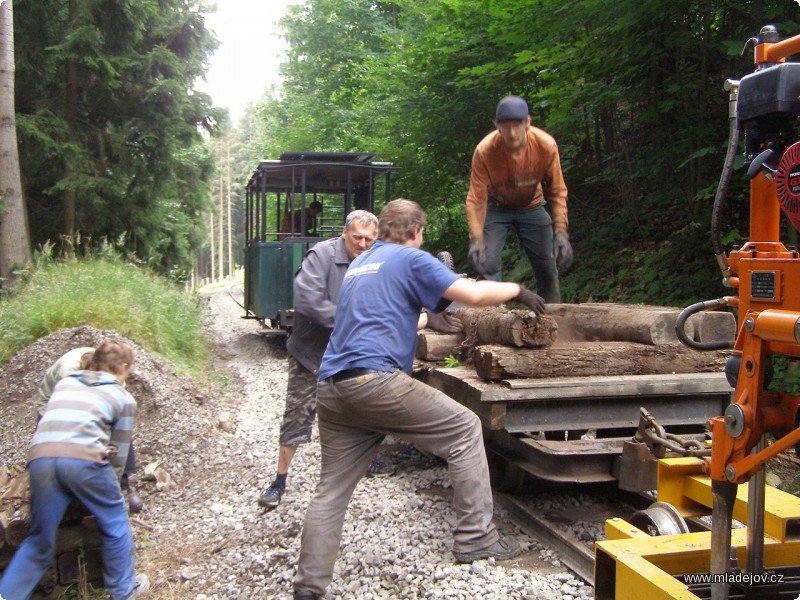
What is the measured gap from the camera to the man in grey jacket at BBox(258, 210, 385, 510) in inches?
178

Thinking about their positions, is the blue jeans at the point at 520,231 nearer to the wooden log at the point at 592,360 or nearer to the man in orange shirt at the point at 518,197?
the man in orange shirt at the point at 518,197

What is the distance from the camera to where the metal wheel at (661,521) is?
254cm

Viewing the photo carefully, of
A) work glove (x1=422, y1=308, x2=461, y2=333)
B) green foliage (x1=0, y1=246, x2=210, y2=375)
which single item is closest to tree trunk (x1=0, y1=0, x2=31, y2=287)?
green foliage (x1=0, y1=246, x2=210, y2=375)

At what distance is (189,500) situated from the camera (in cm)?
519

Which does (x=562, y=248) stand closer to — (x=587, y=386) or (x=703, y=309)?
(x=587, y=386)

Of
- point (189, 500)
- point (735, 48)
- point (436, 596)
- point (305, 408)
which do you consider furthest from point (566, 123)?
point (436, 596)

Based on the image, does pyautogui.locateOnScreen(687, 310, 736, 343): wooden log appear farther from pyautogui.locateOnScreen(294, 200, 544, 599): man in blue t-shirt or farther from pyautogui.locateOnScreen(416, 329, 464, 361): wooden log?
pyautogui.locateOnScreen(416, 329, 464, 361): wooden log

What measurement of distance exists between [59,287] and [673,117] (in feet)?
28.6

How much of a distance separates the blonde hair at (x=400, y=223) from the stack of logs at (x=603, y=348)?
89 cm

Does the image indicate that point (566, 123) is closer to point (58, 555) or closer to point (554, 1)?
point (554, 1)

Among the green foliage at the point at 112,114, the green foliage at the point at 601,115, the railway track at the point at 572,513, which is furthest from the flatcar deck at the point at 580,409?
the green foliage at the point at 112,114

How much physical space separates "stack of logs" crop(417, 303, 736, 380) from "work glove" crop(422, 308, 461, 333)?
70cm

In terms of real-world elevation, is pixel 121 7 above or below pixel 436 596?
above

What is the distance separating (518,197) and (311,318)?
2062 mm
